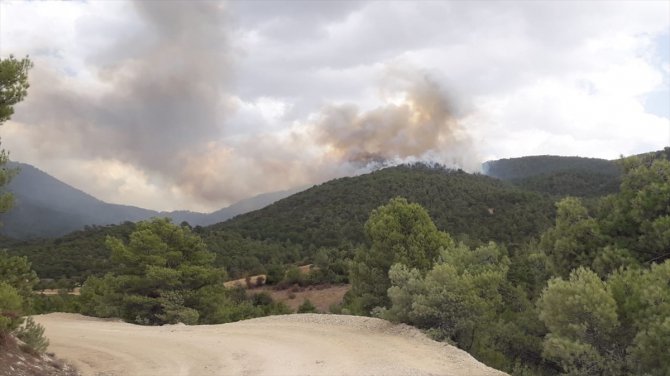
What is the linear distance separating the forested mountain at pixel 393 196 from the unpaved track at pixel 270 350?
2517 inches

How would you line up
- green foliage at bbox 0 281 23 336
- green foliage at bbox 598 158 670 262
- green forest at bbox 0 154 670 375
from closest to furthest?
green foliage at bbox 0 281 23 336
green forest at bbox 0 154 670 375
green foliage at bbox 598 158 670 262

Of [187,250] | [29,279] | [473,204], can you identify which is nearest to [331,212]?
[473,204]

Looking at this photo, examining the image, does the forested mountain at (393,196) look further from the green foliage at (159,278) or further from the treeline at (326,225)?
the green foliage at (159,278)

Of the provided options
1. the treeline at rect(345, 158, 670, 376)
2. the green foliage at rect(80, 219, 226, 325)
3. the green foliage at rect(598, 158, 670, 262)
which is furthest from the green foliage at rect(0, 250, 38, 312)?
the green foliage at rect(598, 158, 670, 262)

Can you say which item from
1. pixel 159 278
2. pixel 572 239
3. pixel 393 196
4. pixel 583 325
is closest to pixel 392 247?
pixel 572 239

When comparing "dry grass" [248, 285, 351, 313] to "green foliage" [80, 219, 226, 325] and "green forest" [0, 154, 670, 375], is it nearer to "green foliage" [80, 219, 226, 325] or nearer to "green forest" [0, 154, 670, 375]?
"green forest" [0, 154, 670, 375]

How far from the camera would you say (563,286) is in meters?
14.5

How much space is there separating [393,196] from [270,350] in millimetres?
94444

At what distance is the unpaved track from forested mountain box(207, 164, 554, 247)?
63935mm

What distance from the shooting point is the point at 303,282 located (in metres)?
68.2

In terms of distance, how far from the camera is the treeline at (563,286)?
551 inches

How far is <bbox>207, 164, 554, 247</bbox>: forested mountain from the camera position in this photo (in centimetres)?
8800

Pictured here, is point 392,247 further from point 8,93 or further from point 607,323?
point 8,93

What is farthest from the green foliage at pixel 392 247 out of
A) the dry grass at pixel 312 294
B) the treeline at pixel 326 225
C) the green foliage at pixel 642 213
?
the treeline at pixel 326 225
